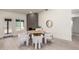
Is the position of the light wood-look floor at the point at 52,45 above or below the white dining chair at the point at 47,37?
below

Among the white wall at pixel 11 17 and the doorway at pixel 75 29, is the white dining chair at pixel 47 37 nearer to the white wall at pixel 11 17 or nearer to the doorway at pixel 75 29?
the doorway at pixel 75 29

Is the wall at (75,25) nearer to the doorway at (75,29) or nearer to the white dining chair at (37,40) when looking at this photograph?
the doorway at (75,29)

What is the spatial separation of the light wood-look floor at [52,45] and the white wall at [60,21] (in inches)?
4.5

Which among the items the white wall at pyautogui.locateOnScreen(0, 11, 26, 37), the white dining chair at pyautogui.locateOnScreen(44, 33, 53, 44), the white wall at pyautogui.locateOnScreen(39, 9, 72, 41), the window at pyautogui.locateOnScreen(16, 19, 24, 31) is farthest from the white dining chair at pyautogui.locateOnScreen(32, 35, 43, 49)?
the white wall at pyautogui.locateOnScreen(0, 11, 26, 37)

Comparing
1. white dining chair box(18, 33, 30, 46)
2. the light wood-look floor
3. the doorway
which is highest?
the doorway

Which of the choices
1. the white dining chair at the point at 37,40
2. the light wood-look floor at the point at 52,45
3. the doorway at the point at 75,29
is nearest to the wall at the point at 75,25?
the doorway at the point at 75,29

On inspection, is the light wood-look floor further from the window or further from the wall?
the window

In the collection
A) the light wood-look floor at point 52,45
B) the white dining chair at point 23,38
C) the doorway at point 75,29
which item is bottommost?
the light wood-look floor at point 52,45

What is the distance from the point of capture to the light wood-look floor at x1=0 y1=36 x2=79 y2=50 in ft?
8.87

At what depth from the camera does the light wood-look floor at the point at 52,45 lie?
8.87 ft

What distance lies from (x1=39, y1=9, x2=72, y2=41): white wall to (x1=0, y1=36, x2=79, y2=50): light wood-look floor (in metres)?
0.11

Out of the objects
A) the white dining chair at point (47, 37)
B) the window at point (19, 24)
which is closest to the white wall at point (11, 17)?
the window at point (19, 24)
